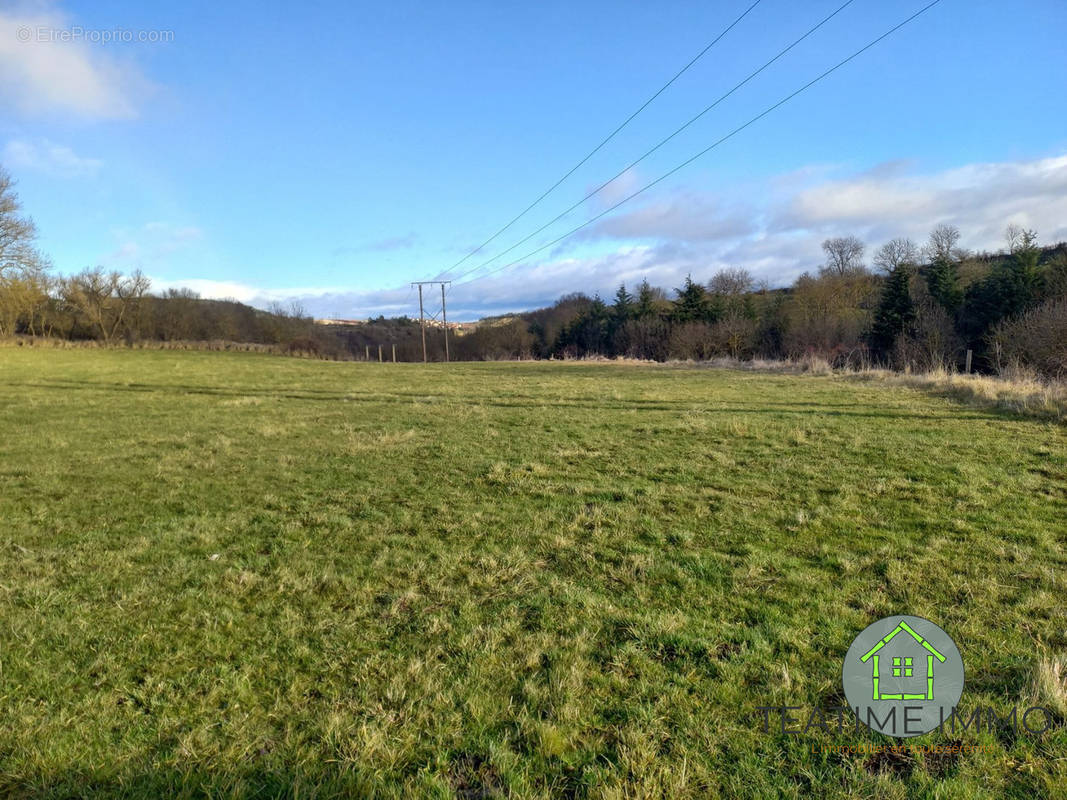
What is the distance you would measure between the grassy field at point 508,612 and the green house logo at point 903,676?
0.16 m

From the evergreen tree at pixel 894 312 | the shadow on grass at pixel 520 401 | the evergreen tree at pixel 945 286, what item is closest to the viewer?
the shadow on grass at pixel 520 401

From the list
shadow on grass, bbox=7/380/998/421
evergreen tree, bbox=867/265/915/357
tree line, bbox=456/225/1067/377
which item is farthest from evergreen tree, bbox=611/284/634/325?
shadow on grass, bbox=7/380/998/421

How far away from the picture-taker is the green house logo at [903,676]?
262cm

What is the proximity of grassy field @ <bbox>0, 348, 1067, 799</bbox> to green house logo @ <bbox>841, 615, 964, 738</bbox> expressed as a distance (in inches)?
6.1

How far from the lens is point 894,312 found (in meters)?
44.5

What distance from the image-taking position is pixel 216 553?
199 inches

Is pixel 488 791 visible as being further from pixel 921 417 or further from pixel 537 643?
pixel 921 417

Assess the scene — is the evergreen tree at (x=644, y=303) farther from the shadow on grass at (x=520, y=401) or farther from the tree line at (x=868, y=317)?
the shadow on grass at (x=520, y=401)

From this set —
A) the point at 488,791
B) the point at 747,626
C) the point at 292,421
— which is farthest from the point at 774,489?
the point at 292,421

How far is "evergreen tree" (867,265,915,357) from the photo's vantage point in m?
44.0

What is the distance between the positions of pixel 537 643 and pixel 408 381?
2340 cm

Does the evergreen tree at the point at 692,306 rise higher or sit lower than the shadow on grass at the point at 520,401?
higher

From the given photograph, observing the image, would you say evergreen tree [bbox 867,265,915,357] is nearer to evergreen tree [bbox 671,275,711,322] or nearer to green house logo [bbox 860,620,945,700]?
evergreen tree [bbox 671,275,711,322]

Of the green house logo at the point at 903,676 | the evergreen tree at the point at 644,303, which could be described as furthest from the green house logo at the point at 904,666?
the evergreen tree at the point at 644,303
